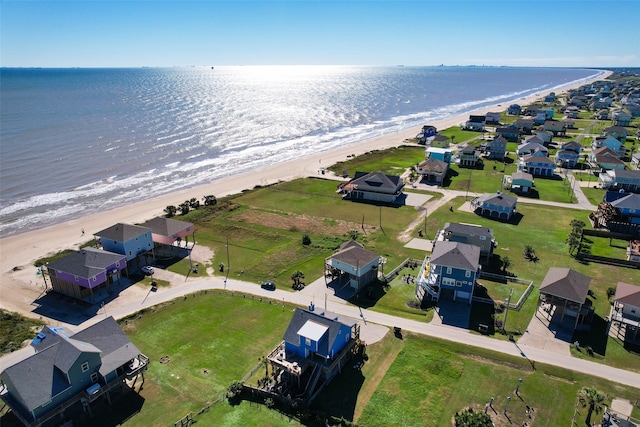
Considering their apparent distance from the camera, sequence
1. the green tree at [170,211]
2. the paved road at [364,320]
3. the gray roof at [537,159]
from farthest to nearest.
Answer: the gray roof at [537,159], the green tree at [170,211], the paved road at [364,320]

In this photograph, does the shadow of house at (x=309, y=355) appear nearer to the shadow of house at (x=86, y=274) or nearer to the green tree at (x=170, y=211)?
the shadow of house at (x=86, y=274)

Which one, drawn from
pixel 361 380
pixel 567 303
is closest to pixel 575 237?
pixel 567 303

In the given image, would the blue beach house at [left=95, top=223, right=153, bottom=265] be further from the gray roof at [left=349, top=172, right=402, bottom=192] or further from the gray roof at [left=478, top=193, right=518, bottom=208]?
the gray roof at [left=478, top=193, right=518, bottom=208]

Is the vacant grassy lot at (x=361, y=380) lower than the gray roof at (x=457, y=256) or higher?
lower

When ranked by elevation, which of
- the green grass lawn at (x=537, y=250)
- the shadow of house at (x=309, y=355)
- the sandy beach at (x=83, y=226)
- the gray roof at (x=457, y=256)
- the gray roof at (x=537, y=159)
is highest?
the gray roof at (x=457, y=256)

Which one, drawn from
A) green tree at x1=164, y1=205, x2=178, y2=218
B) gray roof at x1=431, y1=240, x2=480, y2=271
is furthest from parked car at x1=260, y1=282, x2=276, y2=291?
green tree at x1=164, y1=205, x2=178, y2=218

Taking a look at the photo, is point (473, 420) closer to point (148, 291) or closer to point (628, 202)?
point (148, 291)

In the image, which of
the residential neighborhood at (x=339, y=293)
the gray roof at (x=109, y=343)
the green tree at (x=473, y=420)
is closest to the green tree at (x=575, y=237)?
the residential neighborhood at (x=339, y=293)
